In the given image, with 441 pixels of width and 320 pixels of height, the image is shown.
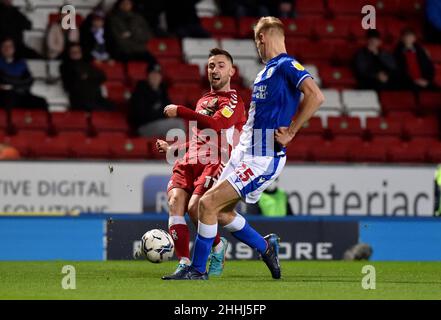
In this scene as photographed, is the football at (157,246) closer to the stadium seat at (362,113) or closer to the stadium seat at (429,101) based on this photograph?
the stadium seat at (362,113)

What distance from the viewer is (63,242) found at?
13930 millimetres

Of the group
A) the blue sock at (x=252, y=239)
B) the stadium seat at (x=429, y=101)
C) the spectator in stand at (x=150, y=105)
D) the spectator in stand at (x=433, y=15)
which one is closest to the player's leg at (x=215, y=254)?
the blue sock at (x=252, y=239)

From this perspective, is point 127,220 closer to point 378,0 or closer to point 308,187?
point 308,187

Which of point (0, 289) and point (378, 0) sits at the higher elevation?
point (378, 0)

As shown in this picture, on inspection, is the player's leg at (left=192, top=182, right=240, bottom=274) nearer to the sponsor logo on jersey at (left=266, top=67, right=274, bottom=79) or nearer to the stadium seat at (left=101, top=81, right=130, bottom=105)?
the sponsor logo on jersey at (left=266, top=67, right=274, bottom=79)

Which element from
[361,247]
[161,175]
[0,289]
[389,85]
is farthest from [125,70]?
[0,289]

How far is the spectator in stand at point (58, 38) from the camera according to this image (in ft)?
56.1

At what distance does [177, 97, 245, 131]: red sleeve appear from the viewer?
977cm

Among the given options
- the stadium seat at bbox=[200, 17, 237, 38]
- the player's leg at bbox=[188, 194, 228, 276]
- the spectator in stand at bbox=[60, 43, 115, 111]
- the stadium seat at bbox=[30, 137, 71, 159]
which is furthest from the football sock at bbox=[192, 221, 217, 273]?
the stadium seat at bbox=[200, 17, 237, 38]

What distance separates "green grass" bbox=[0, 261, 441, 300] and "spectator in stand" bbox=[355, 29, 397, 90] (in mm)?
5839

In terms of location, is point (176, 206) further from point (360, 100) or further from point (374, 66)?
point (374, 66)

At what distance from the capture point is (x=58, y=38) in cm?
1722

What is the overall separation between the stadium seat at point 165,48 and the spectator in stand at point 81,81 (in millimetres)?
1687

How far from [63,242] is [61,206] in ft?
4.61
